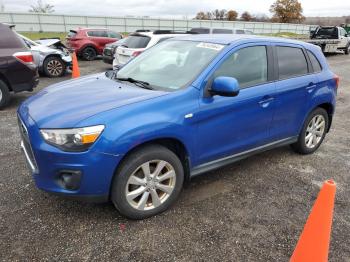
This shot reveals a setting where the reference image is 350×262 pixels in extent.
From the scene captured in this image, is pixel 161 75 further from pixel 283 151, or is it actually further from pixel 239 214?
pixel 283 151

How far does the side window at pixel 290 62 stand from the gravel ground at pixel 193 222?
127 cm

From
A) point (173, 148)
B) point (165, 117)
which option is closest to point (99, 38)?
point (173, 148)

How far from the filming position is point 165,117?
2.94 m

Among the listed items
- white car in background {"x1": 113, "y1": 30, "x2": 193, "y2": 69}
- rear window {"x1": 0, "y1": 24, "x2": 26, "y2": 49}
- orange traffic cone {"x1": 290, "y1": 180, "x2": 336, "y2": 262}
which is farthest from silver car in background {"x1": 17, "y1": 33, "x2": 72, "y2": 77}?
orange traffic cone {"x1": 290, "y1": 180, "x2": 336, "y2": 262}

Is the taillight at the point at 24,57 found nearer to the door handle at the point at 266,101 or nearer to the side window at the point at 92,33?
the door handle at the point at 266,101

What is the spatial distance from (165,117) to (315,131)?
285 cm

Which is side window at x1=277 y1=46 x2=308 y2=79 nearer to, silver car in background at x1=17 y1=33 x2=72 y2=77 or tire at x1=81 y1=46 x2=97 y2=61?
silver car in background at x1=17 y1=33 x2=72 y2=77

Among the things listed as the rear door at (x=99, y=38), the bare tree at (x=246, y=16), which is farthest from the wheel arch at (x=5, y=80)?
the bare tree at (x=246, y=16)

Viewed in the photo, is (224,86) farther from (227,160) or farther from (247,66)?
(227,160)

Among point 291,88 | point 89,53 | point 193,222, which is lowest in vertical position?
point 193,222

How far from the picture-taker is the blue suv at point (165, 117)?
2.70 meters

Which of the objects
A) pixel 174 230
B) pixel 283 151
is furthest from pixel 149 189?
pixel 283 151

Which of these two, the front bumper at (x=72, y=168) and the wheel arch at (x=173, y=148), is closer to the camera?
the front bumper at (x=72, y=168)

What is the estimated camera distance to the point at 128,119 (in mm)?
2766
